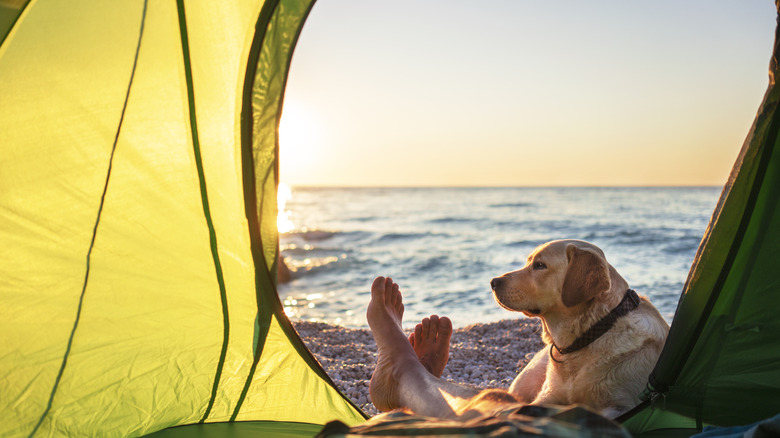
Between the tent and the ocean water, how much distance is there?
4.46 metres

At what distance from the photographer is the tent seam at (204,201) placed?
Answer: 2.52 metres

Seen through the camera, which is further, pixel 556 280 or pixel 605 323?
pixel 556 280

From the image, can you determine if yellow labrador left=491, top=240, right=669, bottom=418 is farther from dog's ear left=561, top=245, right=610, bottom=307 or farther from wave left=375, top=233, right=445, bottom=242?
wave left=375, top=233, right=445, bottom=242

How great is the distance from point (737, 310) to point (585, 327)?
2.41 feet

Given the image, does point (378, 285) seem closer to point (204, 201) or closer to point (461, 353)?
point (204, 201)

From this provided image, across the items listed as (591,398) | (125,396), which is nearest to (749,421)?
(591,398)

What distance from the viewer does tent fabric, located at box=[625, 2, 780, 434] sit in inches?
86.4

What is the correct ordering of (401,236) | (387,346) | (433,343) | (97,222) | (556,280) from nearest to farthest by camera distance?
(97,222) < (556,280) < (387,346) < (433,343) < (401,236)

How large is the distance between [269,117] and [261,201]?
0.37m

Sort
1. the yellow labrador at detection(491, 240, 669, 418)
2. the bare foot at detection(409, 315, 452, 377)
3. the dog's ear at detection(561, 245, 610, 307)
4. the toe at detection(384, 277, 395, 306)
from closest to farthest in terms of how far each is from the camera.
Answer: the yellow labrador at detection(491, 240, 669, 418) < the dog's ear at detection(561, 245, 610, 307) < the bare foot at detection(409, 315, 452, 377) < the toe at detection(384, 277, 395, 306)

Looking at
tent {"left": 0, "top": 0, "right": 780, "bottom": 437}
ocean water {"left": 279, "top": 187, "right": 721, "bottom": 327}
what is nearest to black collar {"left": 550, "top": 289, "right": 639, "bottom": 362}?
tent {"left": 0, "top": 0, "right": 780, "bottom": 437}

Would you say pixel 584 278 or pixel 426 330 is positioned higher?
pixel 584 278

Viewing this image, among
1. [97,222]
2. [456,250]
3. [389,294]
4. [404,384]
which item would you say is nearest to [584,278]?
[404,384]

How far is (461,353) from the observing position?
16.6ft
